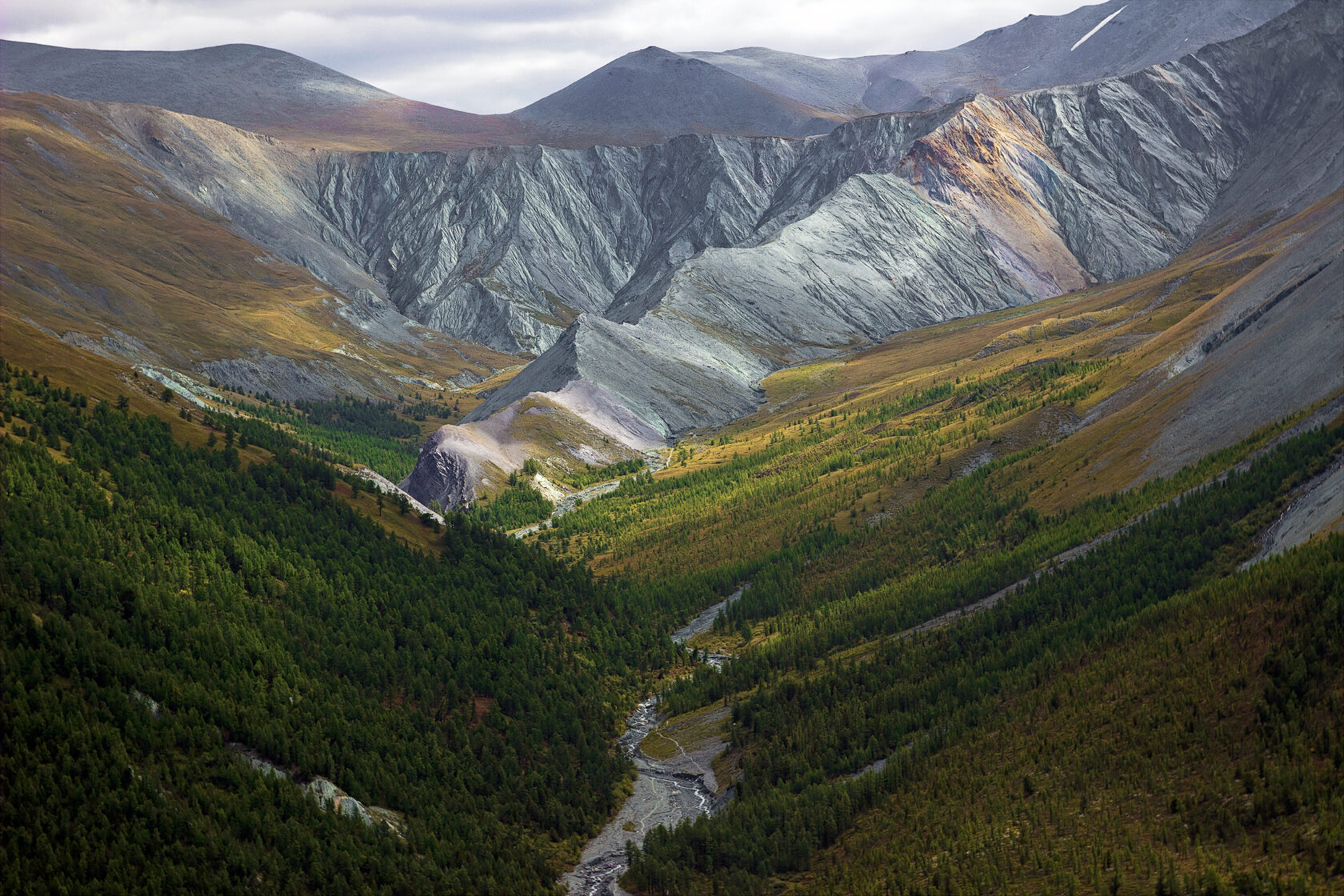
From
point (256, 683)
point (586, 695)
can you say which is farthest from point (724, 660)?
point (256, 683)

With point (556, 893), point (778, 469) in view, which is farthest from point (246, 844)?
point (778, 469)

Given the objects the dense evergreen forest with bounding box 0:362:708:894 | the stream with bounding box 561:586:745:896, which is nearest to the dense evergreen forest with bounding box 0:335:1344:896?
the dense evergreen forest with bounding box 0:362:708:894

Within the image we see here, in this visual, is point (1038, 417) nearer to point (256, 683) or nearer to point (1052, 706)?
point (1052, 706)

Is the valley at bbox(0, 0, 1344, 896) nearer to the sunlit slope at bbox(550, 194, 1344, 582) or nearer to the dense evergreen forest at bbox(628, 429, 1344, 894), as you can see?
the dense evergreen forest at bbox(628, 429, 1344, 894)

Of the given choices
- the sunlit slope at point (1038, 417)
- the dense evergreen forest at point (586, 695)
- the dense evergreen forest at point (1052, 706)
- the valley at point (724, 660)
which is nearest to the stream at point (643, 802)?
the valley at point (724, 660)

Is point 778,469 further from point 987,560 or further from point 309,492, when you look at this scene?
point 309,492

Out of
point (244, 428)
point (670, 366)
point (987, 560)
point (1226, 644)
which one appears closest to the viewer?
point (1226, 644)

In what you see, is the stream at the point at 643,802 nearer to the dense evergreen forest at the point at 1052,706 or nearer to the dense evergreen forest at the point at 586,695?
the dense evergreen forest at the point at 586,695

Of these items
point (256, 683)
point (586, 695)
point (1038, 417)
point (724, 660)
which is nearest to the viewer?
point (256, 683)
